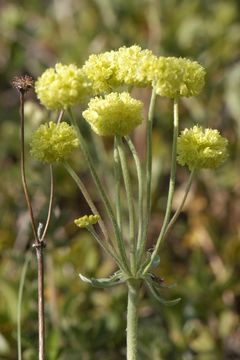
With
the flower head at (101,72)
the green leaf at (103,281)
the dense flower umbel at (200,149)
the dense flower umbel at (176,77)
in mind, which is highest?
the flower head at (101,72)

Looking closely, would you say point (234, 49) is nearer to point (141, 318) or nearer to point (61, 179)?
point (61, 179)

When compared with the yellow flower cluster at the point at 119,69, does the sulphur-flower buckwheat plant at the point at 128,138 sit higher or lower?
lower

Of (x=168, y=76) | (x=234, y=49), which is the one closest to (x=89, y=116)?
(x=168, y=76)

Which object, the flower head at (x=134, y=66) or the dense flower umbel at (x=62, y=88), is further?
the flower head at (x=134, y=66)

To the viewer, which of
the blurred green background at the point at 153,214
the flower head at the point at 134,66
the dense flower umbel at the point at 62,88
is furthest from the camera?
the blurred green background at the point at 153,214

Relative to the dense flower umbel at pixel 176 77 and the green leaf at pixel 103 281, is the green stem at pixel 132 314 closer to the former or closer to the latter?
the green leaf at pixel 103 281

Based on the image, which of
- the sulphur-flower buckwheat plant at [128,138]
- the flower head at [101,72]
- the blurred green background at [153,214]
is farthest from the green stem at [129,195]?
the blurred green background at [153,214]

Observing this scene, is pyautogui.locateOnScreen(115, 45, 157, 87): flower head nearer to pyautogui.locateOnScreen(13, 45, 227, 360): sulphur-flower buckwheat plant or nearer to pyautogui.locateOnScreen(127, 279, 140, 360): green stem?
pyautogui.locateOnScreen(13, 45, 227, 360): sulphur-flower buckwheat plant
